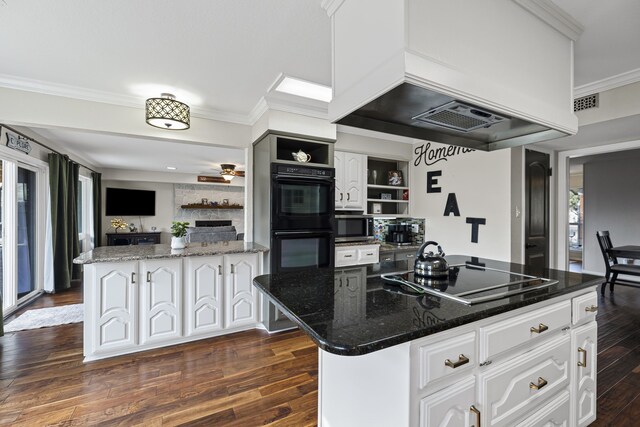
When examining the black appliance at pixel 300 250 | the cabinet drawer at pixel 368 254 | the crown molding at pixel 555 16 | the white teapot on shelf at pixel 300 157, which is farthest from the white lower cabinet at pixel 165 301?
the crown molding at pixel 555 16

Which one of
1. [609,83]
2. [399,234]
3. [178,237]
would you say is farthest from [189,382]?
[609,83]

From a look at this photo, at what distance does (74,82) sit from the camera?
2.46m

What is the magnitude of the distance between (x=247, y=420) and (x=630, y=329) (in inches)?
151

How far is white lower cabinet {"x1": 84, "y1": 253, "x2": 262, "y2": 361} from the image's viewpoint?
2402 mm

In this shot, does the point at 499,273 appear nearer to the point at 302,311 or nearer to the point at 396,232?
the point at 302,311

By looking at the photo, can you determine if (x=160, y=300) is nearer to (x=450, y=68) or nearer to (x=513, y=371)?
(x=513, y=371)

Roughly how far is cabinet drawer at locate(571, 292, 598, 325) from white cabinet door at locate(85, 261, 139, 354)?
3.13m

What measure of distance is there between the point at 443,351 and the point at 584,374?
4.16ft

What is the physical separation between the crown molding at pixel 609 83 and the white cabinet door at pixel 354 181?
2.21m

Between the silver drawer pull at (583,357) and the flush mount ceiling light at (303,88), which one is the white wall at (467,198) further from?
the flush mount ceiling light at (303,88)

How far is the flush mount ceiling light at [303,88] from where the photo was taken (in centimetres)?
253

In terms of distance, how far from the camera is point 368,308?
3.67ft

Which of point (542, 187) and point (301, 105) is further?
point (542, 187)

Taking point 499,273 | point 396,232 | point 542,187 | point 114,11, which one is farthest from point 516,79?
point 396,232
